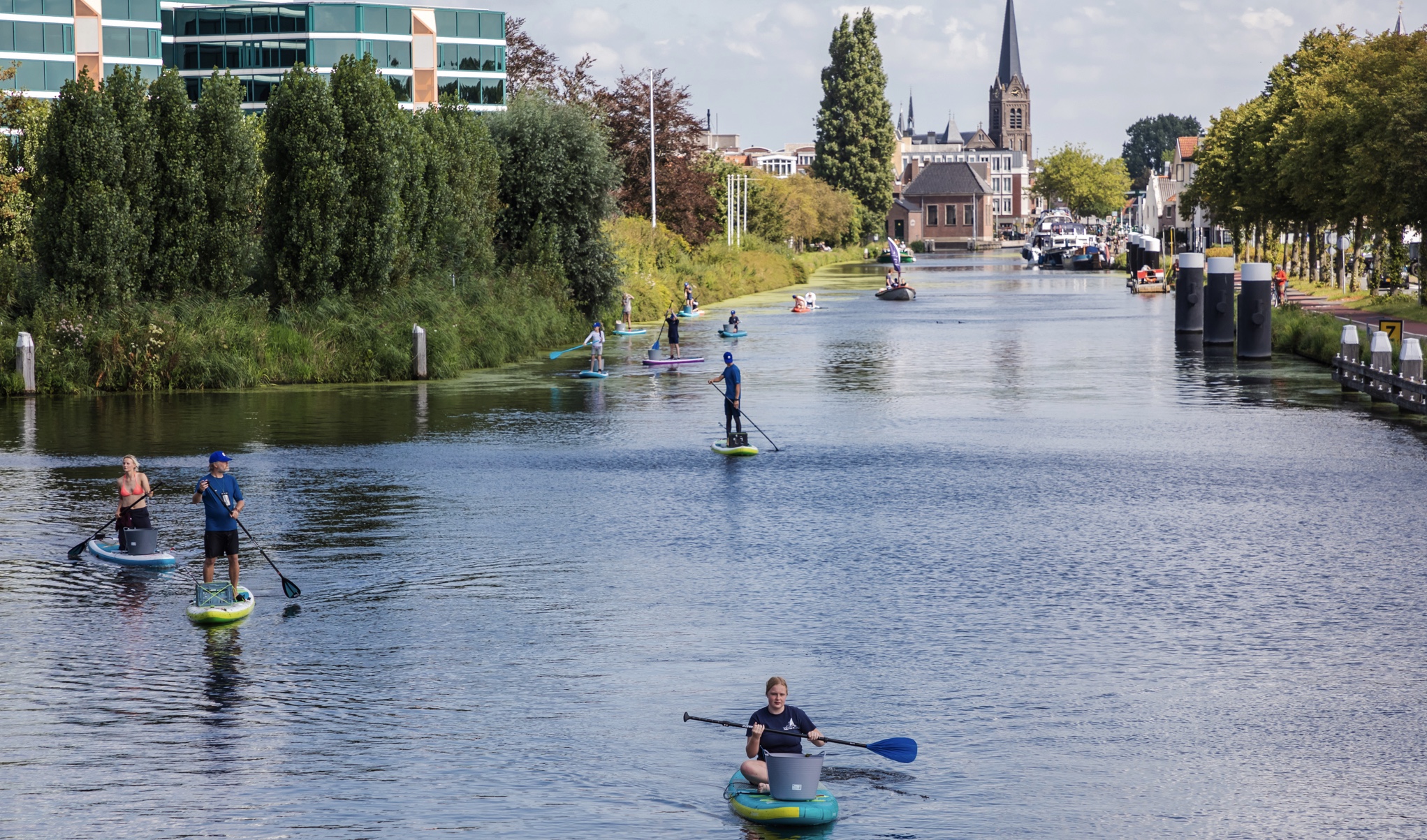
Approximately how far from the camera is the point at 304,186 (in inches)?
1396

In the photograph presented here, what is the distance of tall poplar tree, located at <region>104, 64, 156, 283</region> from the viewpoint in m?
33.4

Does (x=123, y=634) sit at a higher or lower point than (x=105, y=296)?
lower

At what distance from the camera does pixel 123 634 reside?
489 inches

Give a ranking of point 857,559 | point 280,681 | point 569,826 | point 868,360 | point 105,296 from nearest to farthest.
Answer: point 569,826
point 280,681
point 857,559
point 105,296
point 868,360

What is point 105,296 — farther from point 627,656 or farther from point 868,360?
point 627,656

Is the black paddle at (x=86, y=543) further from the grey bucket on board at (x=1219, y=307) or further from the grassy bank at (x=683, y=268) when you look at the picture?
the grassy bank at (x=683, y=268)

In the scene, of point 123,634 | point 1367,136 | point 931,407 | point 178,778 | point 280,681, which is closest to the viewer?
point 178,778

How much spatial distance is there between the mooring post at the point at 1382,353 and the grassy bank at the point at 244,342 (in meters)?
19.7

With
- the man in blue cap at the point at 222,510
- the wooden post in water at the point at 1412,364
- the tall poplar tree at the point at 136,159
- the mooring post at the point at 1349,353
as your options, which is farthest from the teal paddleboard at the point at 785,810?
the tall poplar tree at the point at 136,159

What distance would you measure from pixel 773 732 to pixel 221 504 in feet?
20.7

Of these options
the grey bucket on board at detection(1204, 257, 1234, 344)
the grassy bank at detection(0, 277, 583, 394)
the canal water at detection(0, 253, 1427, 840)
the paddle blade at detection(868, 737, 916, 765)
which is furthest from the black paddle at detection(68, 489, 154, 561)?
the grey bucket on board at detection(1204, 257, 1234, 344)

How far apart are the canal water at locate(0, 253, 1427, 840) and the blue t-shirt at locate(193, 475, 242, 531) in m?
0.79

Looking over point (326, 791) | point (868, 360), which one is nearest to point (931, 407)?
point (868, 360)

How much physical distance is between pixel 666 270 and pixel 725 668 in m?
53.7
